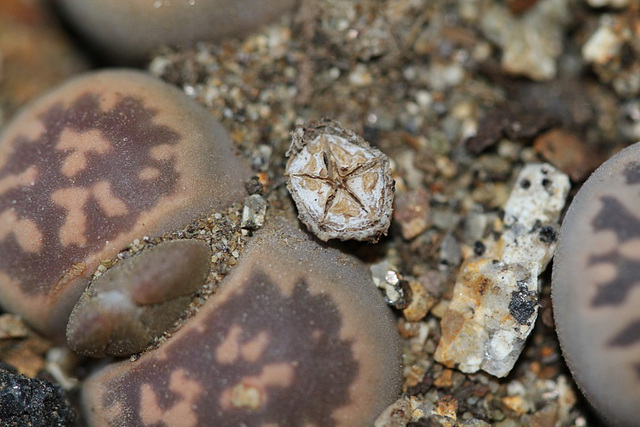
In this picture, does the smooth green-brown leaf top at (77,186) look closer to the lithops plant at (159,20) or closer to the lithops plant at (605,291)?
the lithops plant at (159,20)

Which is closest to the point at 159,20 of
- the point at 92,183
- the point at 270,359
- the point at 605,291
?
the point at 92,183

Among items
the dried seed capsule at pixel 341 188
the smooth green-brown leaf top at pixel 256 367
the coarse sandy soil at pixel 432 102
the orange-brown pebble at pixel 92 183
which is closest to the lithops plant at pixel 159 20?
the coarse sandy soil at pixel 432 102

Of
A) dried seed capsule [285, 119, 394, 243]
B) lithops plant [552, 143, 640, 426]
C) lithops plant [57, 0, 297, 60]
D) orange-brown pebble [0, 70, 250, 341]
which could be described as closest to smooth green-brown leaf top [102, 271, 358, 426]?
dried seed capsule [285, 119, 394, 243]

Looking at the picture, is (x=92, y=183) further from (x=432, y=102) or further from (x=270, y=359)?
(x=432, y=102)

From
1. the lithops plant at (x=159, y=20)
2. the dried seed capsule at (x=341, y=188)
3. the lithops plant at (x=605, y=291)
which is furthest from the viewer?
the lithops plant at (x=159, y=20)

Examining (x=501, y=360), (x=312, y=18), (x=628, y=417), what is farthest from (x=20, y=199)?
(x=628, y=417)

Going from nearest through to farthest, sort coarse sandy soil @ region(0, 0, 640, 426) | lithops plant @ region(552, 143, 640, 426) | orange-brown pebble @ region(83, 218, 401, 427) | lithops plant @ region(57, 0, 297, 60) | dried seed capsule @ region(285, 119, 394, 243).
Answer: lithops plant @ region(552, 143, 640, 426)
orange-brown pebble @ region(83, 218, 401, 427)
dried seed capsule @ region(285, 119, 394, 243)
coarse sandy soil @ region(0, 0, 640, 426)
lithops plant @ region(57, 0, 297, 60)

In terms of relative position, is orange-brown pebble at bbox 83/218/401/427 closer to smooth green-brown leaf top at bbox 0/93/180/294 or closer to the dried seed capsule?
the dried seed capsule
